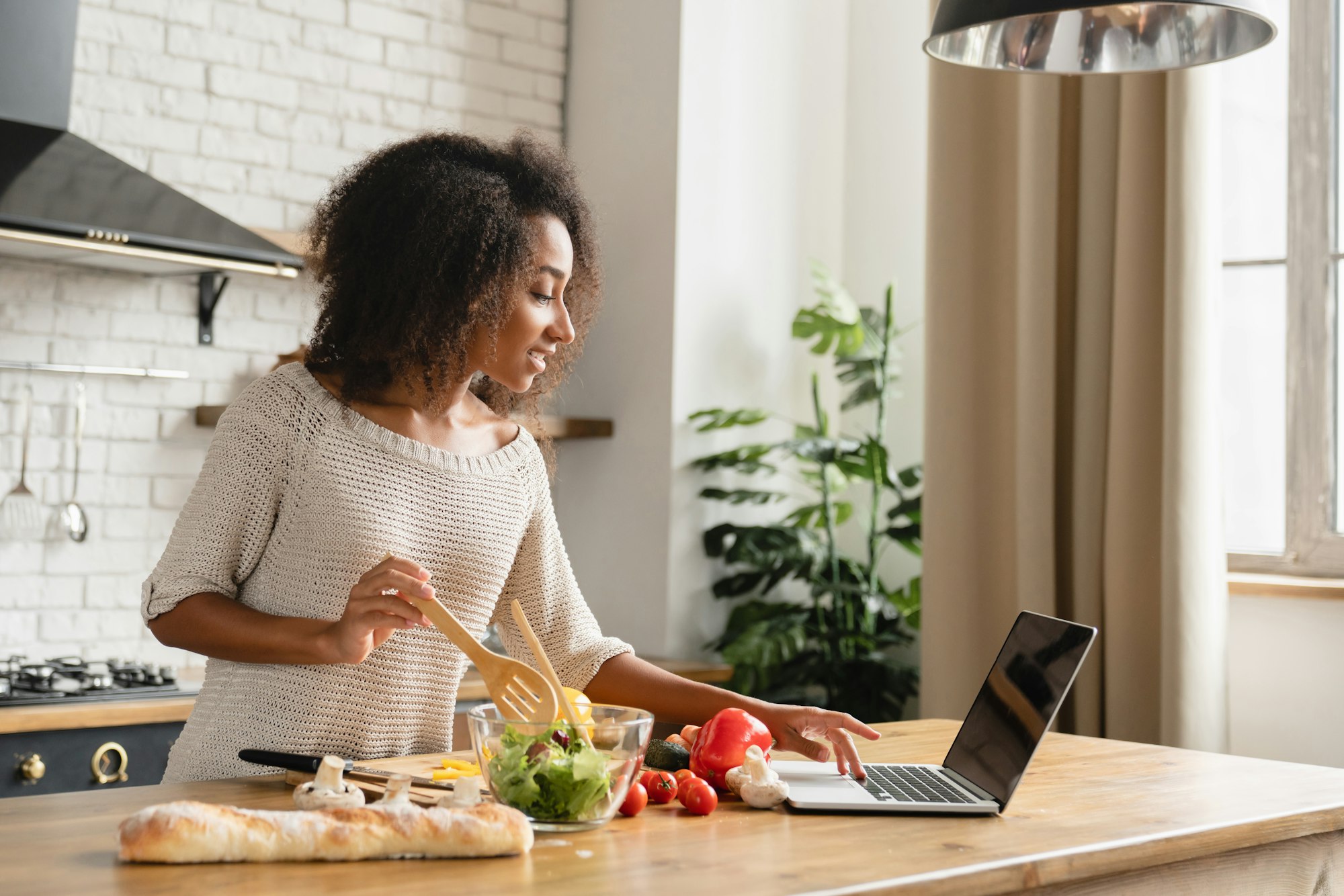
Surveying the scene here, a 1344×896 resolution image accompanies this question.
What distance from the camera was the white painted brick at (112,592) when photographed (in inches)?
121

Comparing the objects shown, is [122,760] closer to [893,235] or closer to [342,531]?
[342,531]

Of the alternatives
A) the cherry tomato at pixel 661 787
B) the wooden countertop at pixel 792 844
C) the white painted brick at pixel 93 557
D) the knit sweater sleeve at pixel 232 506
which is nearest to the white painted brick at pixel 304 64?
the white painted brick at pixel 93 557

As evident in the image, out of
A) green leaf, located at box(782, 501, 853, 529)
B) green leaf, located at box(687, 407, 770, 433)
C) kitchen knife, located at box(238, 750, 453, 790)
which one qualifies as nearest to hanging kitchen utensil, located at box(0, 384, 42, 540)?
green leaf, located at box(687, 407, 770, 433)

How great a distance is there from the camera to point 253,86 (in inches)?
132

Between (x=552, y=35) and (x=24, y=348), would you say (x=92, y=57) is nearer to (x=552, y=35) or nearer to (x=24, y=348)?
(x=24, y=348)

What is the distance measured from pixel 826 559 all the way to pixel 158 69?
1988 mm

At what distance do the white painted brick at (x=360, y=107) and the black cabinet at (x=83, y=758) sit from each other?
1631mm

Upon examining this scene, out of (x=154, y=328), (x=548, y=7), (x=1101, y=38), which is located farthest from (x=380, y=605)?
(x=548, y=7)

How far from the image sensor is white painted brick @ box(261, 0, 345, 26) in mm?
3395

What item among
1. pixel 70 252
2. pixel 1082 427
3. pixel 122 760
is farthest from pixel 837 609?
pixel 70 252

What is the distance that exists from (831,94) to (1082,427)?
143 centimetres

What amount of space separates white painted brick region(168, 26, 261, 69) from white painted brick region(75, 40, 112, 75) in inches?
5.8

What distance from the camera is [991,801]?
4.32 feet

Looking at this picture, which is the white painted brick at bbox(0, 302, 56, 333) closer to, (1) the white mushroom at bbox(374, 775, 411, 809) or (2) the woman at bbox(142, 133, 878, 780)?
(2) the woman at bbox(142, 133, 878, 780)
